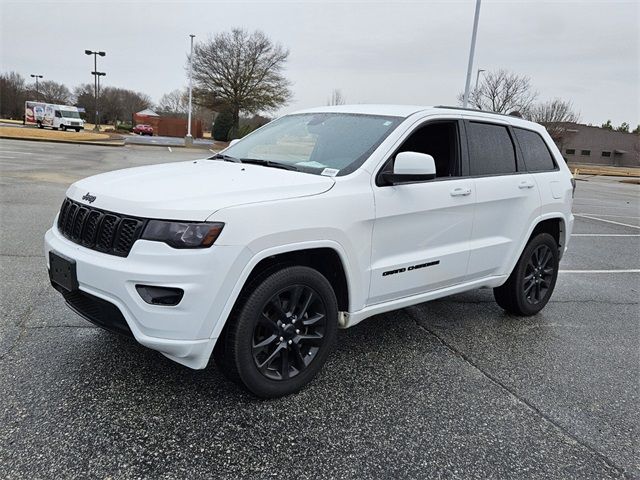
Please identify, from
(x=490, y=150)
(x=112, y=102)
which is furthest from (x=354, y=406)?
(x=112, y=102)

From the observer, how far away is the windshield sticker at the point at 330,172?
3355 mm

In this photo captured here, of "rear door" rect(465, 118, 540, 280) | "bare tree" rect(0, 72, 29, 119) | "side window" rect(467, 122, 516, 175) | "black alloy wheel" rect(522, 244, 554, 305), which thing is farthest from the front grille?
"bare tree" rect(0, 72, 29, 119)

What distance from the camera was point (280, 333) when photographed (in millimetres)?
3107


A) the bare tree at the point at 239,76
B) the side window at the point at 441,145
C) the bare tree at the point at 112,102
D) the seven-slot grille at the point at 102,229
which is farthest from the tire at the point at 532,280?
the bare tree at the point at 112,102

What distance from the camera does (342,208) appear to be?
3.19 meters

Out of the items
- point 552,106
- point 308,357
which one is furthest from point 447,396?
point 552,106

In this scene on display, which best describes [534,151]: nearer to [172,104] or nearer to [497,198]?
[497,198]

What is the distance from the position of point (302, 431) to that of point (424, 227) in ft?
5.45

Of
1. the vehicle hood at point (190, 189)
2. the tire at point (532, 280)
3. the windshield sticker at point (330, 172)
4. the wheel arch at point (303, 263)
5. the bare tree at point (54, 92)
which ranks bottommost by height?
the tire at point (532, 280)

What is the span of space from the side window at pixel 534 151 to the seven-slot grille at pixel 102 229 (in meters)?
3.56

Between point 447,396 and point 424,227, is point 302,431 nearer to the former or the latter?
point 447,396

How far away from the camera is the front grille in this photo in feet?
9.20

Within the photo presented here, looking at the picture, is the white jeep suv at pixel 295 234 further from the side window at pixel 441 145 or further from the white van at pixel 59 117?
the white van at pixel 59 117

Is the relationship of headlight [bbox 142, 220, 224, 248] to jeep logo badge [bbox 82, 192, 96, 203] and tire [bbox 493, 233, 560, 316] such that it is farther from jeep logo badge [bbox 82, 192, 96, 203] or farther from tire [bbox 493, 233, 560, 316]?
tire [bbox 493, 233, 560, 316]
